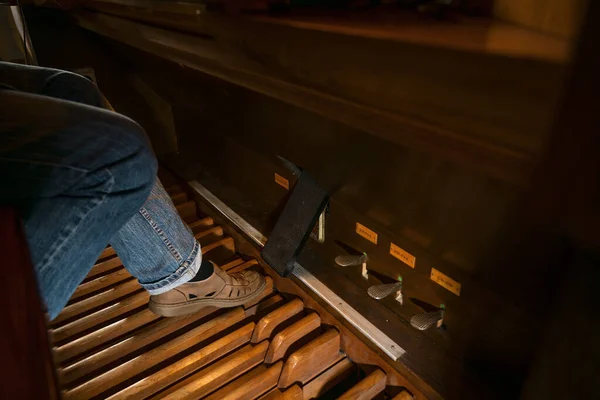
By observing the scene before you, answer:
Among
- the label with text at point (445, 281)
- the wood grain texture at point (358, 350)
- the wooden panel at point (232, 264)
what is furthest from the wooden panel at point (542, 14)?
the wooden panel at point (232, 264)

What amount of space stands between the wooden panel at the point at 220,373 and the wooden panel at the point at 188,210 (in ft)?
2.21

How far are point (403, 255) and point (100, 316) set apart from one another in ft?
2.72

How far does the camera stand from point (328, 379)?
1134mm

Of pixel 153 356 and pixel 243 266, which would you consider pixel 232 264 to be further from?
pixel 153 356

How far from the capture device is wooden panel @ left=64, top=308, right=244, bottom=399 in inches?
41.3

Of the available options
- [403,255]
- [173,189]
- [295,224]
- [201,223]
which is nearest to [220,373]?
[295,224]

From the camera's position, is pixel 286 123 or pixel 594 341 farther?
pixel 286 123

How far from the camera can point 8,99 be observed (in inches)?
22.7

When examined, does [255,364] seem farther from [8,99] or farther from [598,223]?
[598,223]

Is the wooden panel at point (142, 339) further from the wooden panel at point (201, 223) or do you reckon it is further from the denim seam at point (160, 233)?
the wooden panel at point (201, 223)

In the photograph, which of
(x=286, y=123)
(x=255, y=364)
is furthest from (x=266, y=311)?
(x=286, y=123)

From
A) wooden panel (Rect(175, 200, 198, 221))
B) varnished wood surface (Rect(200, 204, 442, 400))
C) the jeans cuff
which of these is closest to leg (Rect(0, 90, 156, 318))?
the jeans cuff

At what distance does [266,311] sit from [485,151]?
0.99 m

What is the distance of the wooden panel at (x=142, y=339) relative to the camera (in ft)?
3.60
